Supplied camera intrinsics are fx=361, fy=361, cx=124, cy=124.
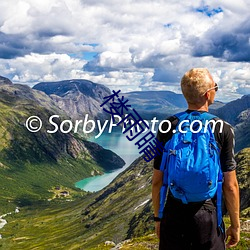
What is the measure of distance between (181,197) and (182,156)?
132 cm

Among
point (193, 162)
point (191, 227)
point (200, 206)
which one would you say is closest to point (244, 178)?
point (191, 227)

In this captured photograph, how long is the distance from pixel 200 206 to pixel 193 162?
1.59 m

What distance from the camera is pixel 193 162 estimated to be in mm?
10461

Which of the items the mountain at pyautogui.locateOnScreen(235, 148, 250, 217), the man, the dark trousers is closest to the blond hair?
the man

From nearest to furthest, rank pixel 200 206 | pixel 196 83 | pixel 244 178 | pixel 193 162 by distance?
pixel 193 162 → pixel 200 206 → pixel 196 83 → pixel 244 178

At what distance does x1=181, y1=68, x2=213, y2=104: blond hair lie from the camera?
11273 mm

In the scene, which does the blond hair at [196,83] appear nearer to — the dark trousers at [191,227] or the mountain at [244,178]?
the dark trousers at [191,227]

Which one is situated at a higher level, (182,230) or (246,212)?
(182,230)

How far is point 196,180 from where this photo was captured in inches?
414

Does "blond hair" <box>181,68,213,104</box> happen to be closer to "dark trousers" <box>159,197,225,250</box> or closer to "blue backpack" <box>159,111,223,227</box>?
"blue backpack" <box>159,111,223,227</box>

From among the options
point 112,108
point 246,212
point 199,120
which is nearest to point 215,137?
point 199,120

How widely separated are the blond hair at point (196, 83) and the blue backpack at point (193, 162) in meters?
0.64

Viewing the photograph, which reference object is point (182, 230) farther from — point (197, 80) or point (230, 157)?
point (197, 80)

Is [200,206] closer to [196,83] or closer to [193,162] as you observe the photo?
[193,162]
